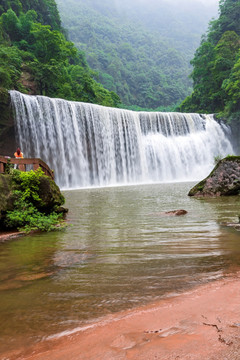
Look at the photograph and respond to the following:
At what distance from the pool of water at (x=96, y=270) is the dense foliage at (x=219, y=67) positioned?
36333 millimetres

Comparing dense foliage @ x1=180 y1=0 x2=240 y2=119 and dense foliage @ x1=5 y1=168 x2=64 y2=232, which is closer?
dense foliage @ x1=5 y1=168 x2=64 y2=232

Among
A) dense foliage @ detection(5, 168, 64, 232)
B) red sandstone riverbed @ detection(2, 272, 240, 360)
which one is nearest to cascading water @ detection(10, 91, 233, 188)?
dense foliage @ detection(5, 168, 64, 232)

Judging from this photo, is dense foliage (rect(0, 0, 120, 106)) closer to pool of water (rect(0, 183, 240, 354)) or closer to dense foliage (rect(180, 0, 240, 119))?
dense foliage (rect(180, 0, 240, 119))

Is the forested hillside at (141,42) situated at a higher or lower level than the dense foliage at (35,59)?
higher

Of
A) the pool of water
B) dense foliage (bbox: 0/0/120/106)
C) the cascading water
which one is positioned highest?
dense foliage (bbox: 0/0/120/106)

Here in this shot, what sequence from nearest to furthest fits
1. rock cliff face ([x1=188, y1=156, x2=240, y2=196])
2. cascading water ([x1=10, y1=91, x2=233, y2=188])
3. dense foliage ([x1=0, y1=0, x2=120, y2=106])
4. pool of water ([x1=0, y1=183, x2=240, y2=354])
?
pool of water ([x1=0, y1=183, x2=240, y2=354])
rock cliff face ([x1=188, y1=156, x2=240, y2=196])
cascading water ([x1=10, y1=91, x2=233, y2=188])
dense foliage ([x1=0, y1=0, x2=120, y2=106])

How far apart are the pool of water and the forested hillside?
70811 millimetres

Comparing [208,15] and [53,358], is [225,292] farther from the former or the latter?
[208,15]

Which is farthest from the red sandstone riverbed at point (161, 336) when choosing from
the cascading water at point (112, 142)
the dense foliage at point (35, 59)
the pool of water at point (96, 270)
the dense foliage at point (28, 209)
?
the dense foliage at point (35, 59)

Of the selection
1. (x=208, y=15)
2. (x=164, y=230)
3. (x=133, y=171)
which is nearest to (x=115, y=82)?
(x=133, y=171)

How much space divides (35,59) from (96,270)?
31947 millimetres

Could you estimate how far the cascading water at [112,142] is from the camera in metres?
24.7

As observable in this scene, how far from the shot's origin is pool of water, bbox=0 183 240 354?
6.90 feet

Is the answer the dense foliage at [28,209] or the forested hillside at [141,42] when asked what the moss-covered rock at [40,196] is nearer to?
the dense foliage at [28,209]
